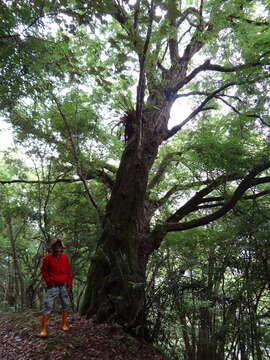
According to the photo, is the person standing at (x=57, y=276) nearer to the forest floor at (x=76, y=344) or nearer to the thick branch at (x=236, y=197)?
the forest floor at (x=76, y=344)

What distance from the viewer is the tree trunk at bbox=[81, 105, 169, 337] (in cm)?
457

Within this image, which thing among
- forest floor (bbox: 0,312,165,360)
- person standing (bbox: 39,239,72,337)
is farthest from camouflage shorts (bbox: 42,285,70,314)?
forest floor (bbox: 0,312,165,360)

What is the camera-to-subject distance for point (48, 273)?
4.59 m

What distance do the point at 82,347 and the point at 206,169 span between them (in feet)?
13.8

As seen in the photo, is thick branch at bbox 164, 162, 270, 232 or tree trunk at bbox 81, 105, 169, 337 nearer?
tree trunk at bbox 81, 105, 169, 337

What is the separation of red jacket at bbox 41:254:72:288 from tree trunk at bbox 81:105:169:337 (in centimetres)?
68

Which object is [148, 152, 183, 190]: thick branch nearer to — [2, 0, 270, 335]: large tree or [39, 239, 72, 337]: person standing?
[2, 0, 270, 335]: large tree

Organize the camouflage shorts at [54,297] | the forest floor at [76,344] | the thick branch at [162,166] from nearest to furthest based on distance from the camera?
the forest floor at [76,344]
the camouflage shorts at [54,297]
the thick branch at [162,166]

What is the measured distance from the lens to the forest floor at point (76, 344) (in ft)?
12.2

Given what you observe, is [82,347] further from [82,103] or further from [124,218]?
[82,103]

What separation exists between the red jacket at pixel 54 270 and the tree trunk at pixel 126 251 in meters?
0.68

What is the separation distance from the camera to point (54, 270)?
460 cm


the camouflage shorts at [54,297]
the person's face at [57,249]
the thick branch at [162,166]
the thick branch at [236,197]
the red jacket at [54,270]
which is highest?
the thick branch at [162,166]

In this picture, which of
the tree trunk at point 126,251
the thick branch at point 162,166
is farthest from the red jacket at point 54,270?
the thick branch at point 162,166
